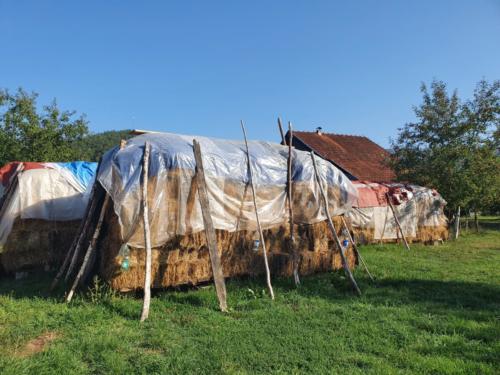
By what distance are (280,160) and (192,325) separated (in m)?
4.25

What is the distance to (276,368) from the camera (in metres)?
3.93

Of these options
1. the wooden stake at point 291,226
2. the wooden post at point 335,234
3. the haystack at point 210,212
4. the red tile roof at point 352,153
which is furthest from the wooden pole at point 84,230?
the red tile roof at point 352,153

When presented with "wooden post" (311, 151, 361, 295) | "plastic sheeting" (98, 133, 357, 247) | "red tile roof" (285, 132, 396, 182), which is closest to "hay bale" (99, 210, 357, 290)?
"plastic sheeting" (98, 133, 357, 247)

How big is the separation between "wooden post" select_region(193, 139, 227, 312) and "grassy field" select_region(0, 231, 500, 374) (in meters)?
0.33

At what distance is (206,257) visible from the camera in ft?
23.1

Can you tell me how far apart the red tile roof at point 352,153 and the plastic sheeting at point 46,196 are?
15.0 m

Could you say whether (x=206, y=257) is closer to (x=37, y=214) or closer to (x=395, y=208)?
(x=37, y=214)

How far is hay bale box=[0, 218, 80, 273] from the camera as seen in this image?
8.07 metres

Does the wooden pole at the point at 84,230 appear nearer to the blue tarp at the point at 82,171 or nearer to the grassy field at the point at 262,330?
the grassy field at the point at 262,330

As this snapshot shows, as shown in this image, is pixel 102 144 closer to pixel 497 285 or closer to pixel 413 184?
pixel 413 184

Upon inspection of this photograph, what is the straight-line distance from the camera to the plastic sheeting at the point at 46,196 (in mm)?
8164

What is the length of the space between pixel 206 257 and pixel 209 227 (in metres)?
0.80

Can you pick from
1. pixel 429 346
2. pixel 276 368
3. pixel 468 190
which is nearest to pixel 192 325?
pixel 276 368

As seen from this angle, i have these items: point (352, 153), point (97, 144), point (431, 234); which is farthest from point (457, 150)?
point (97, 144)
